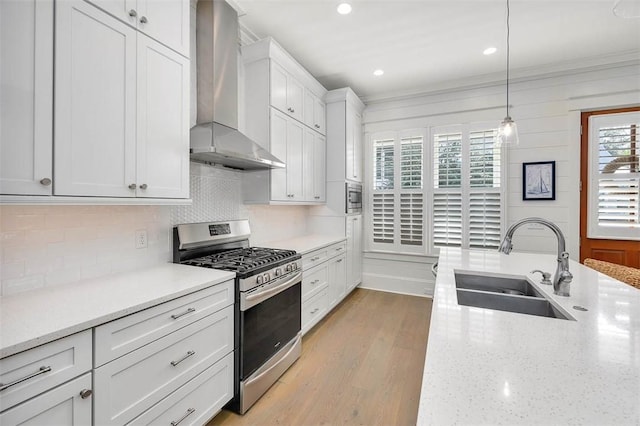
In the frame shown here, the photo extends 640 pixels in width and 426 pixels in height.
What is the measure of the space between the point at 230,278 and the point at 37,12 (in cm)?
148

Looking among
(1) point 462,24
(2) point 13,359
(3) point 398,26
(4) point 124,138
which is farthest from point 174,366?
(1) point 462,24

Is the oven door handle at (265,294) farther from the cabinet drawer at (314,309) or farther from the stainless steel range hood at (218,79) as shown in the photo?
the stainless steel range hood at (218,79)

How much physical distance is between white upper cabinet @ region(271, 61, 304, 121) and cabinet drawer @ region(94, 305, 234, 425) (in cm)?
196

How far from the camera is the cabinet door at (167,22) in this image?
154 centimetres

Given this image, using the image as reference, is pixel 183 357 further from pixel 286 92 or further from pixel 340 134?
pixel 340 134

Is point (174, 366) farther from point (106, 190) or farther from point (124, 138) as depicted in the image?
point (124, 138)

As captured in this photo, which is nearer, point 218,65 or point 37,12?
point 37,12

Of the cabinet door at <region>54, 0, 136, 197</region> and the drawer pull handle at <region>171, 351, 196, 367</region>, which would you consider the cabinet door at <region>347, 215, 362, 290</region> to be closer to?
the drawer pull handle at <region>171, 351, 196, 367</region>

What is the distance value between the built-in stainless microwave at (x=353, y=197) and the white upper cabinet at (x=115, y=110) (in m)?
2.23

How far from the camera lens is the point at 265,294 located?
6.40 ft

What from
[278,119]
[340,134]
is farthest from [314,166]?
[278,119]

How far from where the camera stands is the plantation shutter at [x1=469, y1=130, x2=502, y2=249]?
3.56 metres

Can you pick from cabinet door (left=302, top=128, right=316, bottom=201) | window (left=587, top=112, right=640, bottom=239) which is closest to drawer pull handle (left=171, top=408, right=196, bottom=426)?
cabinet door (left=302, top=128, right=316, bottom=201)

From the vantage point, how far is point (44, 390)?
968 millimetres
